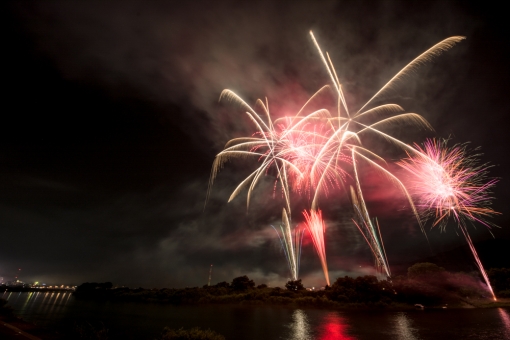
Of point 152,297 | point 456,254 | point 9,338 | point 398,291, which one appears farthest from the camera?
point 456,254

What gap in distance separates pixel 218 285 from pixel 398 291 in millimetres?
57674

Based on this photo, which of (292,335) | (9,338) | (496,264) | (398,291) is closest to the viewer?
(9,338)

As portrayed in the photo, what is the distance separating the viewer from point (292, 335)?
89.4ft

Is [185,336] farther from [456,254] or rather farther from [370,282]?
[456,254]

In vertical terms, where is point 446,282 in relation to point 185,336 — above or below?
above

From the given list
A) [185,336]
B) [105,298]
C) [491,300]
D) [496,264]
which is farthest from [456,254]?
[105,298]

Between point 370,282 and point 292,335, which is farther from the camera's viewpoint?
point 370,282

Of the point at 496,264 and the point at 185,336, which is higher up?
the point at 496,264

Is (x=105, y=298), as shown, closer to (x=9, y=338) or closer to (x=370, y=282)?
(x=370, y=282)

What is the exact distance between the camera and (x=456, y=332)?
27.6 metres

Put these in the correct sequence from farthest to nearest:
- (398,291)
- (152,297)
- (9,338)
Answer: (152,297) → (398,291) → (9,338)

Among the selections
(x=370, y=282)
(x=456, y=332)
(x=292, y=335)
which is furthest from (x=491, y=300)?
(x=292, y=335)

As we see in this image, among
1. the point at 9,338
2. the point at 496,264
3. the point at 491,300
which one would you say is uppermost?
the point at 496,264

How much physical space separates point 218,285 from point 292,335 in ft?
236
